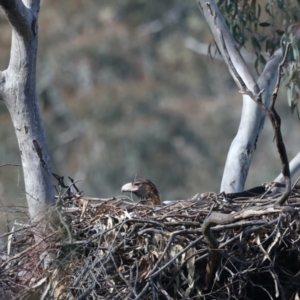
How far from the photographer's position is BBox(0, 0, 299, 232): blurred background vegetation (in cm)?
2353

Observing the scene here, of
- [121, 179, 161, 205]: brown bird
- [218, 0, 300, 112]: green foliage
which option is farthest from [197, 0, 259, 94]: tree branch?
[121, 179, 161, 205]: brown bird

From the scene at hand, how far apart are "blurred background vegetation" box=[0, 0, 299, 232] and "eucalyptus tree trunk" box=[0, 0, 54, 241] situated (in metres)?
15.0

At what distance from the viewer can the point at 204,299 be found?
478cm

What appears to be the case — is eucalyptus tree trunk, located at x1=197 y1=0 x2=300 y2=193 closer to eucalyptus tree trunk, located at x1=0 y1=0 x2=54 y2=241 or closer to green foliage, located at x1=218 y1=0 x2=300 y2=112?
green foliage, located at x1=218 y1=0 x2=300 y2=112

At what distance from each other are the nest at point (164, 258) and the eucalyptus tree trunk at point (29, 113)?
40 centimetres

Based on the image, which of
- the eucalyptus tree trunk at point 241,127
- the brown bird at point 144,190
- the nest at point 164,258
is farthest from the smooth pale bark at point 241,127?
the nest at point 164,258

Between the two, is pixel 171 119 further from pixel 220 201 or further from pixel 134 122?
pixel 220 201

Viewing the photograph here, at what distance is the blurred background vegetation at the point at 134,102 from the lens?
23.5 metres

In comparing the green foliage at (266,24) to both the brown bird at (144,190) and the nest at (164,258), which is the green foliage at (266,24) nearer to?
the brown bird at (144,190)

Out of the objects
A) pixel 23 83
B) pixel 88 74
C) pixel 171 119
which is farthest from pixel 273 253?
pixel 88 74

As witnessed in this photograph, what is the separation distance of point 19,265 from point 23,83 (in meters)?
1.13

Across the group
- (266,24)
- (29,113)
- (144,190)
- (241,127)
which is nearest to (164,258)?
(29,113)

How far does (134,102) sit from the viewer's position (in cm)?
2559

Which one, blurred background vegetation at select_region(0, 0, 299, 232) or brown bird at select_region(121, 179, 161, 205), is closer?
brown bird at select_region(121, 179, 161, 205)
